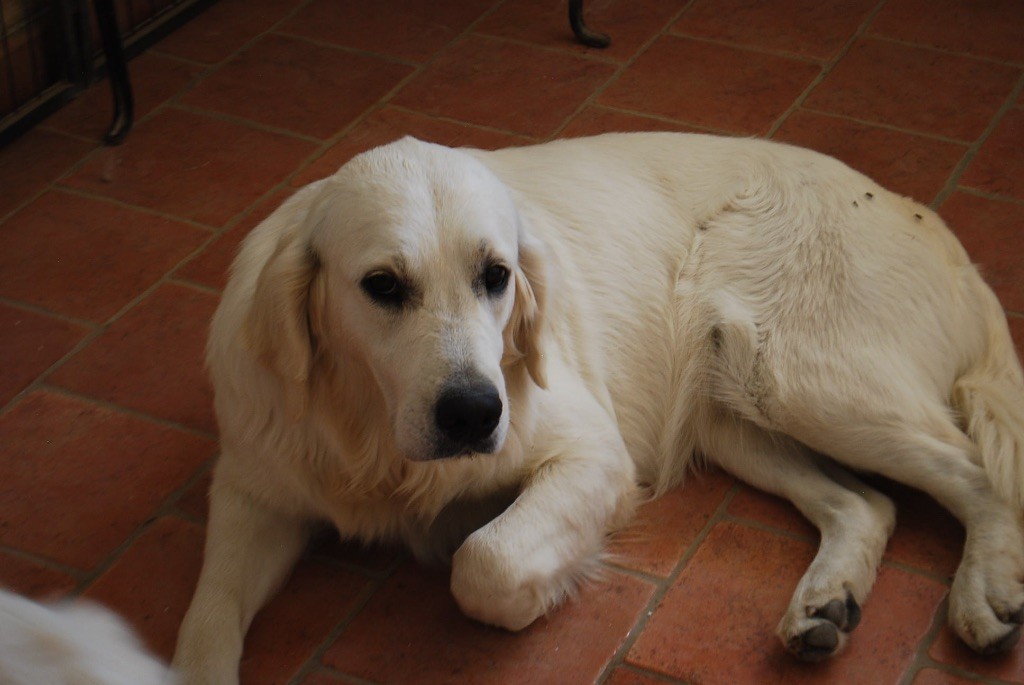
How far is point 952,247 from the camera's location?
3.11 m

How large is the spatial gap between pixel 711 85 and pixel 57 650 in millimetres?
4026

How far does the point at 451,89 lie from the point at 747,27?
1.30 m

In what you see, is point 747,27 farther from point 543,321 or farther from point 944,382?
point 543,321

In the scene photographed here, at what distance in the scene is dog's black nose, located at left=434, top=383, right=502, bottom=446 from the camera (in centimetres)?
221

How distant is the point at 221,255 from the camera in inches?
150

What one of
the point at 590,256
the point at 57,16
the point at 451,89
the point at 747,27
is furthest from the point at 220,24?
the point at 590,256

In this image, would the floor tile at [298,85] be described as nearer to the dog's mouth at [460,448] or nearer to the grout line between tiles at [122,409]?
the grout line between tiles at [122,409]

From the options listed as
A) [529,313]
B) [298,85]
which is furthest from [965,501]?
[298,85]

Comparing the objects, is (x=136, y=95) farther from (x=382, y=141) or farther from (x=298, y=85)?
(x=382, y=141)

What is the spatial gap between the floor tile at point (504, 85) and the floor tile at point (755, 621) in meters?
2.00

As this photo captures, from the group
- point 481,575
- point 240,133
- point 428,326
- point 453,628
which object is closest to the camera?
point 428,326

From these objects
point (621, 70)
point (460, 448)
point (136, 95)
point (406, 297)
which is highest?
point (406, 297)

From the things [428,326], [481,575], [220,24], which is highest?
[428,326]

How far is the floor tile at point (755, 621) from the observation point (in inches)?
99.5
